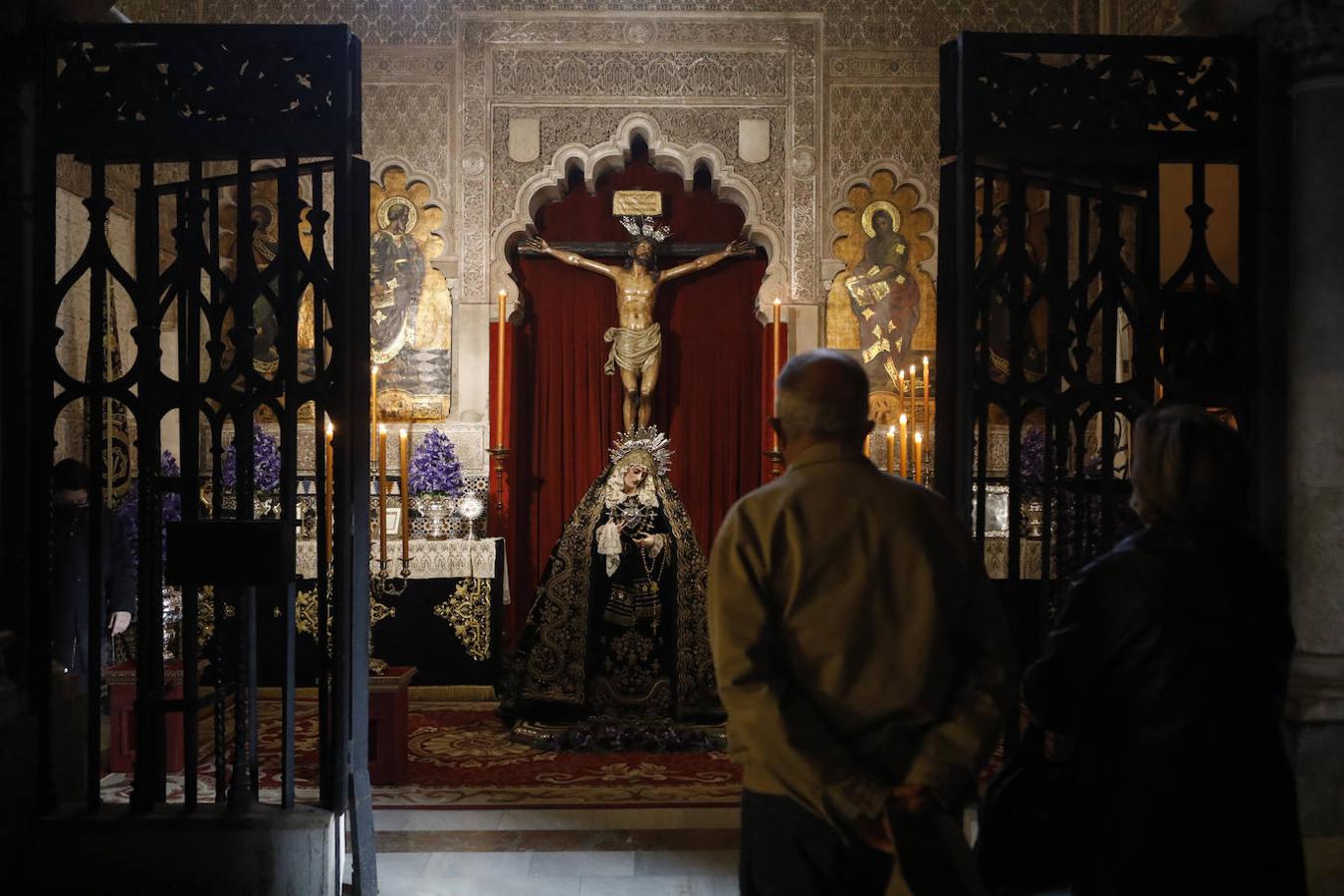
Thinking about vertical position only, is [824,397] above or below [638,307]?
below

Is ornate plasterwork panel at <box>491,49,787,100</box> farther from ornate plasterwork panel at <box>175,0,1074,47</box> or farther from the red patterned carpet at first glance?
the red patterned carpet

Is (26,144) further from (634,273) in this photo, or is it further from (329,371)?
(634,273)

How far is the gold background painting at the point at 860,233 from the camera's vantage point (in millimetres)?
8352

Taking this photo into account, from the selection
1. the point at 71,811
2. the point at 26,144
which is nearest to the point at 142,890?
the point at 71,811

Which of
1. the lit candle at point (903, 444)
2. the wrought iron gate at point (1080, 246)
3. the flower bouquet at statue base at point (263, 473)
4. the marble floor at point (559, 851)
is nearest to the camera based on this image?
the wrought iron gate at point (1080, 246)

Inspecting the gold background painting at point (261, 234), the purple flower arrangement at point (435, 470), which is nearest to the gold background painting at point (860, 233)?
the purple flower arrangement at point (435, 470)

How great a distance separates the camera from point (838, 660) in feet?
6.17

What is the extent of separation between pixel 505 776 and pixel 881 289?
4.42m

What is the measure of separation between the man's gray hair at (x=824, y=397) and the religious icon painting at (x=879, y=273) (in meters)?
6.47

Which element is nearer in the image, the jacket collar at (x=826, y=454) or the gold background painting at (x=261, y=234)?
the jacket collar at (x=826, y=454)

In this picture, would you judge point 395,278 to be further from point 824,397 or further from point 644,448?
point 824,397

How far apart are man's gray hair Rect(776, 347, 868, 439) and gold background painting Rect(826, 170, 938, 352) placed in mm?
6479

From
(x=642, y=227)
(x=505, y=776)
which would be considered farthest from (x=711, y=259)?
(x=505, y=776)

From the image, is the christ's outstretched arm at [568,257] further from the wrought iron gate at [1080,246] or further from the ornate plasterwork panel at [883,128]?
the wrought iron gate at [1080,246]
